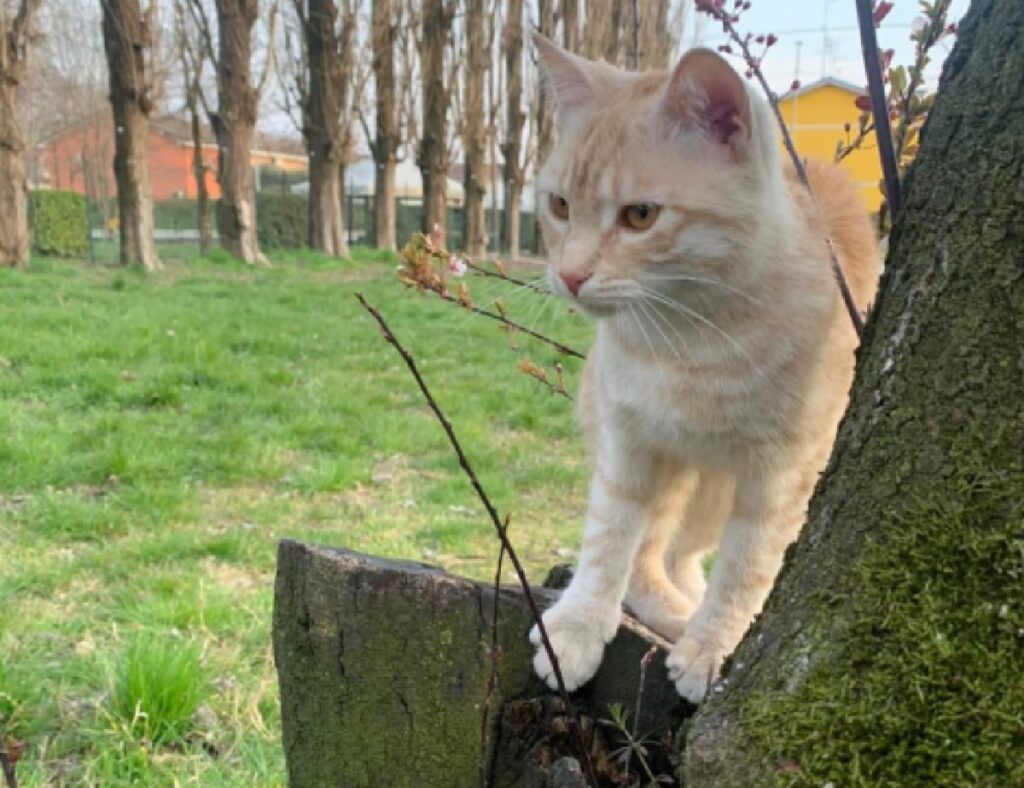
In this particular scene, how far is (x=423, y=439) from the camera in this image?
5.68 meters

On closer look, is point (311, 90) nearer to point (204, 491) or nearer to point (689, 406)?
point (204, 491)

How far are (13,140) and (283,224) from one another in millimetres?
11632

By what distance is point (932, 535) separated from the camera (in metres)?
0.92

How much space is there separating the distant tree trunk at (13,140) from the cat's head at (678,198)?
1150 cm

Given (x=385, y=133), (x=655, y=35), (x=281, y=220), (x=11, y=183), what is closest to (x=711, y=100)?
(x=655, y=35)

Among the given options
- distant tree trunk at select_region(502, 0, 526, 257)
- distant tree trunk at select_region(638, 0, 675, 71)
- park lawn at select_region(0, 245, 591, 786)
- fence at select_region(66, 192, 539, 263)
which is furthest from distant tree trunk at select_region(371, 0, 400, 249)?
distant tree trunk at select_region(638, 0, 675, 71)

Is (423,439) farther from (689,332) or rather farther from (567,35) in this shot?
(567,35)

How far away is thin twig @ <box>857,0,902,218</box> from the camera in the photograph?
1.12m

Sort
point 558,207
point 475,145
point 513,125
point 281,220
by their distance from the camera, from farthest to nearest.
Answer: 1. point 281,220
2. point 513,125
3. point 475,145
4. point 558,207

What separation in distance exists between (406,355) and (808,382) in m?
0.80

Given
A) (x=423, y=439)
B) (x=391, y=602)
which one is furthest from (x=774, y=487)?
(x=423, y=439)

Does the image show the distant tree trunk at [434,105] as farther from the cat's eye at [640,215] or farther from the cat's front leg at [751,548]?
the cat's front leg at [751,548]

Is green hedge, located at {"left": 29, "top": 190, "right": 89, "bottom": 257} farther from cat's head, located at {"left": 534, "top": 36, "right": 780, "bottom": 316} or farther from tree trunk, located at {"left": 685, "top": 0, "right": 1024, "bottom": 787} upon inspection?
tree trunk, located at {"left": 685, "top": 0, "right": 1024, "bottom": 787}

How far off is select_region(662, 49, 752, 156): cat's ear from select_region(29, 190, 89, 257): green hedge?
57.0 feet
